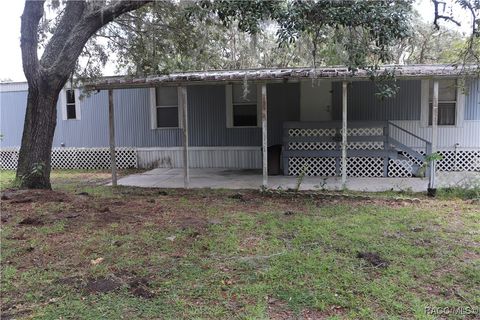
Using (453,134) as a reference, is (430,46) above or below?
above

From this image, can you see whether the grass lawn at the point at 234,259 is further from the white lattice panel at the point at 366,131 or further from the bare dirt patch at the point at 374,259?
the white lattice panel at the point at 366,131

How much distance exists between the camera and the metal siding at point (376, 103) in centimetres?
1080

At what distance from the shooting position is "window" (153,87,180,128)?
12219mm

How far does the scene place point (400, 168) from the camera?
32.4ft

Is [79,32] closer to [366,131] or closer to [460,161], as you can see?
[366,131]

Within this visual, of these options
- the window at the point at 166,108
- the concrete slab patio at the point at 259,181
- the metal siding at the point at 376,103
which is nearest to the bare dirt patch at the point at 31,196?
the concrete slab patio at the point at 259,181

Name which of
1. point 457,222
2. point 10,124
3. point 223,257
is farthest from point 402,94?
point 10,124

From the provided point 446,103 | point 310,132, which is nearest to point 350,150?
point 310,132

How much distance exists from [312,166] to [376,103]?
8.74 ft

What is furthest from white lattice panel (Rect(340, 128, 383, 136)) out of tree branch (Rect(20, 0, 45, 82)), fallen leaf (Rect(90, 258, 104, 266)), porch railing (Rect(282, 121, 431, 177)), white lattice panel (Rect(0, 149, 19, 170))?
white lattice panel (Rect(0, 149, 19, 170))

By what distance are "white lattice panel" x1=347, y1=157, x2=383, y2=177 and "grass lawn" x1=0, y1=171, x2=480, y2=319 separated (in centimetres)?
285

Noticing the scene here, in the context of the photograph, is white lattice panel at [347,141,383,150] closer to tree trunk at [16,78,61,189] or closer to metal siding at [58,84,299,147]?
metal siding at [58,84,299,147]

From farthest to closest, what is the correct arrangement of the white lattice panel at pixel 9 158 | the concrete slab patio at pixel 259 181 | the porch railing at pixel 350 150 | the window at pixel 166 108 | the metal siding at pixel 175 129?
1. the white lattice panel at pixel 9 158
2. the window at pixel 166 108
3. the metal siding at pixel 175 129
4. the porch railing at pixel 350 150
5. the concrete slab patio at pixel 259 181

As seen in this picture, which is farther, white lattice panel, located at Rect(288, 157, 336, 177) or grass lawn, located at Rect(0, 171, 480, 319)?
white lattice panel, located at Rect(288, 157, 336, 177)
